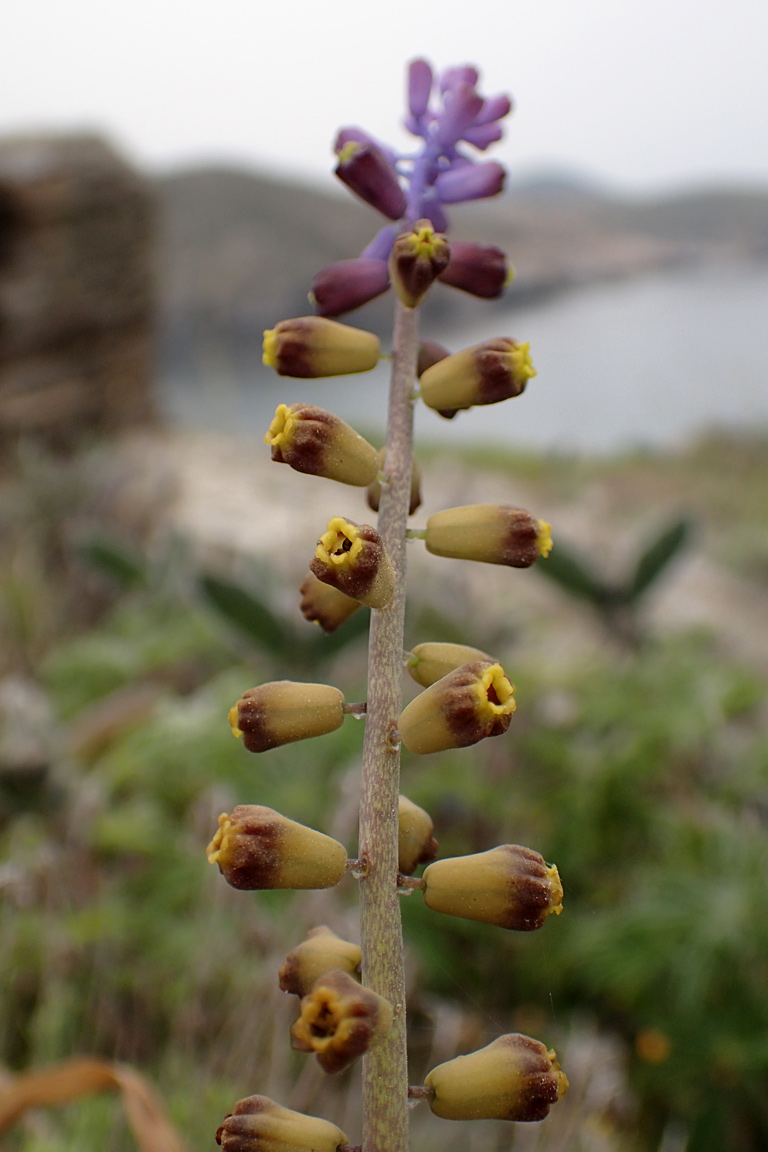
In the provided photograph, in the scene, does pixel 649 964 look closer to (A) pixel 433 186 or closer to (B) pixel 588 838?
(B) pixel 588 838

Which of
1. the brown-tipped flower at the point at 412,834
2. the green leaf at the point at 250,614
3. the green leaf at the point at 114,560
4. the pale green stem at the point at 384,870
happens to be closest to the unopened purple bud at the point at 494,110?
the pale green stem at the point at 384,870

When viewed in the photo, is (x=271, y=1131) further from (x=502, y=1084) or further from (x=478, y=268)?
(x=478, y=268)

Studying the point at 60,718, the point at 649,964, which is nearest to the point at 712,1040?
the point at 649,964

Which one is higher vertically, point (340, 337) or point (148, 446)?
point (340, 337)

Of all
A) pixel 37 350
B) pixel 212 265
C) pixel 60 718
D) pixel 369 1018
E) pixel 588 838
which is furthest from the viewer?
pixel 212 265

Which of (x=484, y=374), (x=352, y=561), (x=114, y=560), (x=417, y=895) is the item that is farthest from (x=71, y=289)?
(x=352, y=561)
